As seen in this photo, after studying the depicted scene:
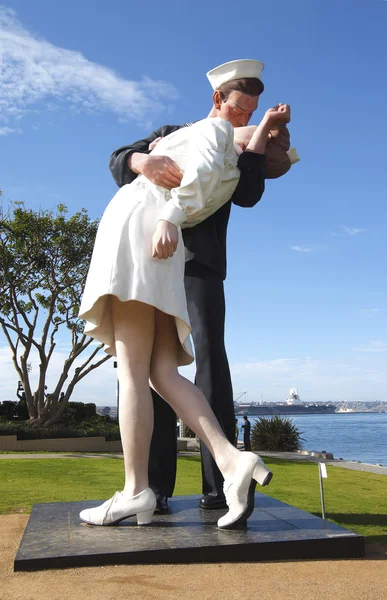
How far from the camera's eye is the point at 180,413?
345 cm

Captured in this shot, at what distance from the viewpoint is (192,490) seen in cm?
703

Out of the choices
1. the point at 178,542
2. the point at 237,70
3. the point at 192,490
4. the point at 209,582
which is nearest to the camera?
the point at 209,582

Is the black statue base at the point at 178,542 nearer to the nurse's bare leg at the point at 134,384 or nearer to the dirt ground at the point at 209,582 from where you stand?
the dirt ground at the point at 209,582

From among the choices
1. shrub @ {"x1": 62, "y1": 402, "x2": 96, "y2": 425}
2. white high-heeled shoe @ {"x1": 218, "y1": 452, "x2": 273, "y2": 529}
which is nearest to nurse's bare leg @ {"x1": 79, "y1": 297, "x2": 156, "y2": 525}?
white high-heeled shoe @ {"x1": 218, "y1": 452, "x2": 273, "y2": 529}

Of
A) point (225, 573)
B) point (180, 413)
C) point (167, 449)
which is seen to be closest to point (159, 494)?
point (167, 449)

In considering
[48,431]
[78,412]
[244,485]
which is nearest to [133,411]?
[244,485]

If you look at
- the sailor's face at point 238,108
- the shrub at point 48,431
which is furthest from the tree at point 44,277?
the sailor's face at point 238,108

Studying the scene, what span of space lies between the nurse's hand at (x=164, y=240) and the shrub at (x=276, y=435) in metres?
19.8

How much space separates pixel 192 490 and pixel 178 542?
4.11m

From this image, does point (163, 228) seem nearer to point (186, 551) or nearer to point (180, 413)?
point (180, 413)

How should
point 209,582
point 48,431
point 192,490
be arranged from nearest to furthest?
point 209,582, point 192,490, point 48,431

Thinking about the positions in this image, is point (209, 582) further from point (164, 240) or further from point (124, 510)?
point (164, 240)

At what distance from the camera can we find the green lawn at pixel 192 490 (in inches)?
201

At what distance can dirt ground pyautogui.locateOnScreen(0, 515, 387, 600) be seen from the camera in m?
2.47
